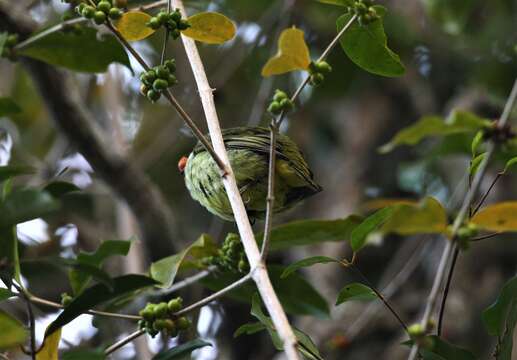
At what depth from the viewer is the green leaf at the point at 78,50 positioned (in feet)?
7.93

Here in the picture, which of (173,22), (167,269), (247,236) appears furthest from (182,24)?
(167,269)

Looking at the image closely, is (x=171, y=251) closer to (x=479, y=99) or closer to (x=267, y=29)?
(x=267, y=29)

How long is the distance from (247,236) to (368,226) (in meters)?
0.35

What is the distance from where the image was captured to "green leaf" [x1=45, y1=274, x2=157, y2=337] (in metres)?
1.83

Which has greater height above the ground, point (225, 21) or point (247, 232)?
point (225, 21)

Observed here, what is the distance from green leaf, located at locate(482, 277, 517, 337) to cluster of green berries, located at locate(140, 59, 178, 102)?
96 centimetres

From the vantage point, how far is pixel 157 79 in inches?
73.7

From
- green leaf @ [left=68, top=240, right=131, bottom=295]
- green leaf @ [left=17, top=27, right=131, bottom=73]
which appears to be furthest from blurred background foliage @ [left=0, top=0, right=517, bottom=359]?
green leaf @ [left=68, top=240, right=131, bottom=295]

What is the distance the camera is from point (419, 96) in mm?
5391

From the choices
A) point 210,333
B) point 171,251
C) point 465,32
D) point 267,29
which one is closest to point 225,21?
point 171,251

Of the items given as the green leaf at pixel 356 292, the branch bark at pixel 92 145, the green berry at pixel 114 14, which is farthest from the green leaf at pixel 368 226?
the branch bark at pixel 92 145

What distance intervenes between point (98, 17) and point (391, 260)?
348cm

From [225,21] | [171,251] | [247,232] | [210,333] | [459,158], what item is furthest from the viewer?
[459,158]

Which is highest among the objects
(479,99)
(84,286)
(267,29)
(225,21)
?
(225,21)
